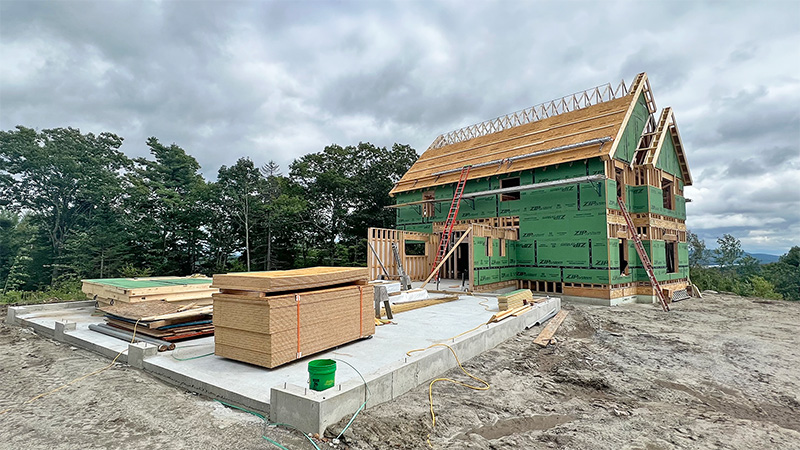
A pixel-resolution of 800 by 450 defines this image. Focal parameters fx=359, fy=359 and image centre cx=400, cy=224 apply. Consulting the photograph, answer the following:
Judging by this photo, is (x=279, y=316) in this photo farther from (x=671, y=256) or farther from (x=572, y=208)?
(x=671, y=256)

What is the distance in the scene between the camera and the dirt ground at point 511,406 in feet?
11.0

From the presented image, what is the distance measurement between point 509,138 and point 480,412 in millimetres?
16259

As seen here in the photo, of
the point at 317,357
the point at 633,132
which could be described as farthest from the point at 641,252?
the point at 317,357

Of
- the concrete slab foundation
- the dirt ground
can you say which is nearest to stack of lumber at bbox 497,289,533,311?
the concrete slab foundation

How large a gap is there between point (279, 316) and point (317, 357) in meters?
1.06

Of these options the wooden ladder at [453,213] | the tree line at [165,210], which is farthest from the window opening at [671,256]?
the tree line at [165,210]

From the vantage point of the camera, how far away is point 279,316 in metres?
4.57

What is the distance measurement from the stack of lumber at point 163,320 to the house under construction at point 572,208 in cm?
887

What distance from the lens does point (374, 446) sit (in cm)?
319

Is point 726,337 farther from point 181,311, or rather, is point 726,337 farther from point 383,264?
point 181,311

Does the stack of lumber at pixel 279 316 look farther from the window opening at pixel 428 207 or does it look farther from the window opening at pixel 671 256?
the window opening at pixel 671 256

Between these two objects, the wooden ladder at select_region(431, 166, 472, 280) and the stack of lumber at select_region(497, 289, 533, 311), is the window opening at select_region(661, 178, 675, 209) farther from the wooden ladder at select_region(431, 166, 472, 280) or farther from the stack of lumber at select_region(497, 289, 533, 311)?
the stack of lumber at select_region(497, 289, 533, 311)

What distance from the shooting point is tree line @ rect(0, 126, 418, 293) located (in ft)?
74.9

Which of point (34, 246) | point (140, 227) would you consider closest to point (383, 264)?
point (140, 227)
